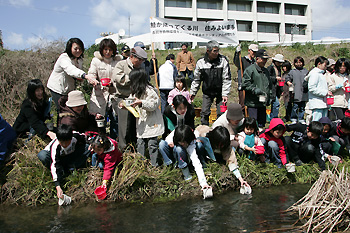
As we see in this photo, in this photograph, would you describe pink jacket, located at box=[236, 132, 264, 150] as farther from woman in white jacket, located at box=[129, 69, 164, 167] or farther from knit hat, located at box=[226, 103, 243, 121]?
woman in white jacket, located at box=[129, 69, 164, 167]

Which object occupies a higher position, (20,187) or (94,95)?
(94,95)

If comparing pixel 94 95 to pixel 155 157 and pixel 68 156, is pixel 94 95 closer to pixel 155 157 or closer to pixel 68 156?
pixel 68 156

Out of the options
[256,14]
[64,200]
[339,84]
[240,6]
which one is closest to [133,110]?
[64,200]

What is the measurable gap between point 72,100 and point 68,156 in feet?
2.73

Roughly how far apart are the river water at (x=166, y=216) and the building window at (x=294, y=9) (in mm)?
49613

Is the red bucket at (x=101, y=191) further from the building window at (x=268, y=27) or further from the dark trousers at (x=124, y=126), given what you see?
the building window at (x=268, y=27)

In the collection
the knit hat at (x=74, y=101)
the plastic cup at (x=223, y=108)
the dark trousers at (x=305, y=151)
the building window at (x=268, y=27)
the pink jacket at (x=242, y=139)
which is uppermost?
the building window at (x=268, y=27)

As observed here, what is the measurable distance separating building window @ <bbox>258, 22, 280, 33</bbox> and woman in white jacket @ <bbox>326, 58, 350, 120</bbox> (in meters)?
42.7

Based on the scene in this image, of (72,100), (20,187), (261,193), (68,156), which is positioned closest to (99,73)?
(72,100)

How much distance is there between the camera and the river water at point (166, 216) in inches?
133

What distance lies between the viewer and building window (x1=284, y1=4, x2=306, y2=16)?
48156 millimetres

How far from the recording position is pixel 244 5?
151ft

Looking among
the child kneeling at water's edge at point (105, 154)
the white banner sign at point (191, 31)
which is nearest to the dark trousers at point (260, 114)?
the white banner sign at point (191, 31)

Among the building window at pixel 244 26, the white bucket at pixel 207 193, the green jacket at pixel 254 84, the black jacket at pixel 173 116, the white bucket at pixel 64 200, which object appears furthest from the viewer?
the building window at pixel 244 26
